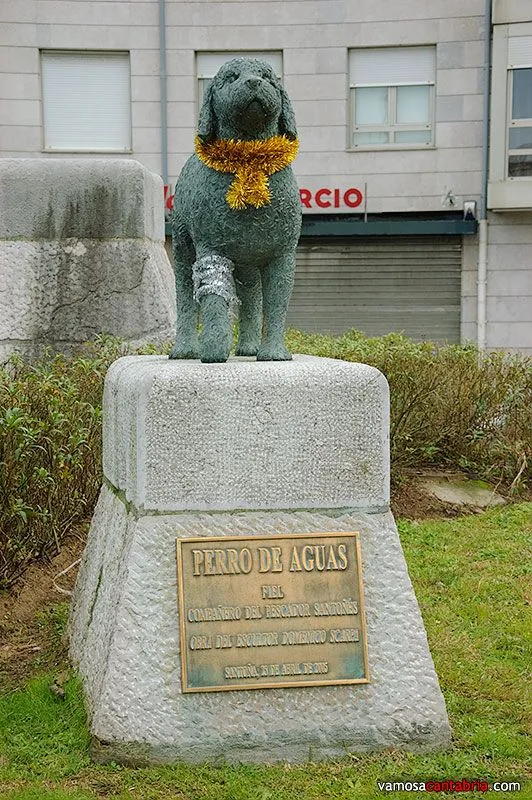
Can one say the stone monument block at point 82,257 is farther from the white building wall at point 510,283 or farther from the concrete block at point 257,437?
the white building wall at point 510,283

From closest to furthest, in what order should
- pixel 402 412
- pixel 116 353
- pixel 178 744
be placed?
pixel 178 744, pixel 116 353, pixel 402 412

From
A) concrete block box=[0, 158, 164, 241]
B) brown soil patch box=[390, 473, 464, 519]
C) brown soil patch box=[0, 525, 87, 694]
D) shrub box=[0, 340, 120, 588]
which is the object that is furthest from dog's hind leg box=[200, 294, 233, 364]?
concrete block box=[0, 158, 164, 241]

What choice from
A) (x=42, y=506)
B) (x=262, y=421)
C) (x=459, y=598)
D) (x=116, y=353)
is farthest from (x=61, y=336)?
(x=262, y=421)

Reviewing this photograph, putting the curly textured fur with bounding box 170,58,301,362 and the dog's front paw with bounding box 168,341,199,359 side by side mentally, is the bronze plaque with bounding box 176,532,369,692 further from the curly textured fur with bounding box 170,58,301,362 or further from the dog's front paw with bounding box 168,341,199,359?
the dog's front paw with bounding box 168,341,199,359

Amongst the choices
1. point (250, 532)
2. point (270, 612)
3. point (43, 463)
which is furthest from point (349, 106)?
point (270, 612)

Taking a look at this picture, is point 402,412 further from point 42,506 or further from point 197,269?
point 197,269

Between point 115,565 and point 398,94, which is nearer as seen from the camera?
point 115,565

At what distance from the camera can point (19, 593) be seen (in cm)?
431

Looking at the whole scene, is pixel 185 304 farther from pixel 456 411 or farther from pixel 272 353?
pixel 456 411

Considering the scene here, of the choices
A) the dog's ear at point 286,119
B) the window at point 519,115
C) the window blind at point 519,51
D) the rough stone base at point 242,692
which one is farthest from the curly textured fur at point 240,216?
the window blind at point 519,51

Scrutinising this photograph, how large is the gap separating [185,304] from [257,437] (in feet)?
2.56

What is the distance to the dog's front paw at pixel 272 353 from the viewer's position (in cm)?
331

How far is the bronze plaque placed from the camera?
295 cm

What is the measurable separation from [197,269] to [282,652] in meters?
1.29
